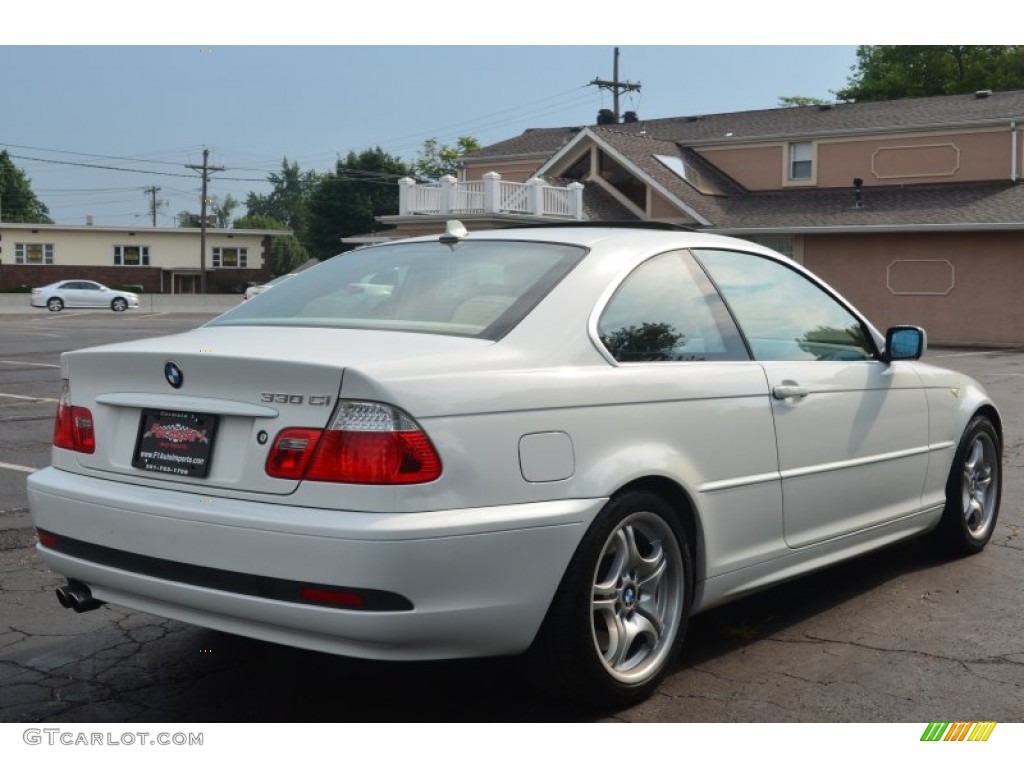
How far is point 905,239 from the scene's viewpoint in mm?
31906

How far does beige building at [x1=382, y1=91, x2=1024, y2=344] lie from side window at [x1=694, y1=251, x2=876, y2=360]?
2642 centimetres

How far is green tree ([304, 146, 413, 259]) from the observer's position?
83.9 meters

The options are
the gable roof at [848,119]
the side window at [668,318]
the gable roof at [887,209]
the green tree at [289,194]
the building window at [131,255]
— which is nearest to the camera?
the side window at [668,318]

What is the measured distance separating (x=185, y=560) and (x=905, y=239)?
101ft

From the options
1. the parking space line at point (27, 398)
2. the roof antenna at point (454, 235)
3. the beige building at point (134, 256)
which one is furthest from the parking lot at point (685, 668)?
the beige building at point (134, 256)

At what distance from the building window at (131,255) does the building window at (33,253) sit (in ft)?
11.9

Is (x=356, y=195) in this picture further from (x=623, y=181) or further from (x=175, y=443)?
(x=175, y=443)

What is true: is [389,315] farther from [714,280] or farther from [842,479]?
[842,479]

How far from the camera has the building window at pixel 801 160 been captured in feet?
119

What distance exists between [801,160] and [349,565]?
34.9 metres

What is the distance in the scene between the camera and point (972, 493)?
6.23m

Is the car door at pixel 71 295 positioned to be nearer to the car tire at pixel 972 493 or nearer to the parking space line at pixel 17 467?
the parking space line at pixel 17 467

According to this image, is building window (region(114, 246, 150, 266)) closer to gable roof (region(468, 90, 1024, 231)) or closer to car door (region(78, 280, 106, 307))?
car door (region(78, 280, 106, 307))

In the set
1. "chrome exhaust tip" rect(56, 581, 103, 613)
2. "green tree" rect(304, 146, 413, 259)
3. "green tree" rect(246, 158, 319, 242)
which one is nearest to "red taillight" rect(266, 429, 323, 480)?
"chrome exhaust tip" rect(56, 581, 103, 613)
